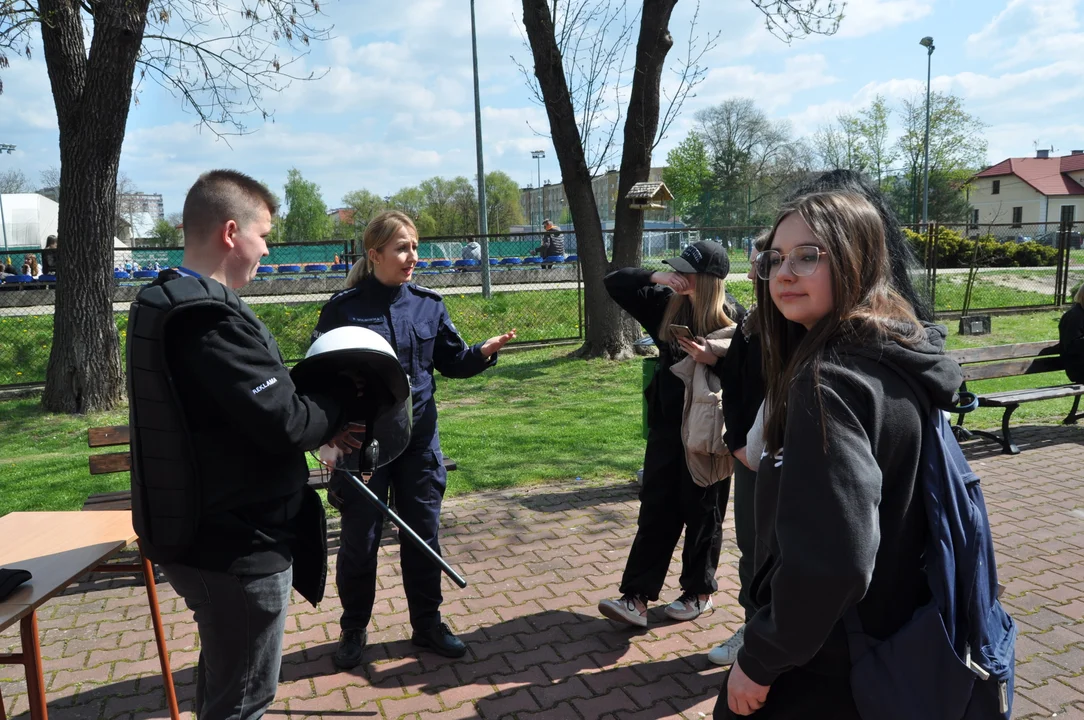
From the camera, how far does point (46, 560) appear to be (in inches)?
103

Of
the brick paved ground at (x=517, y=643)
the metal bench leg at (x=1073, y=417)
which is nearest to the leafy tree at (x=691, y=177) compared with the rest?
the metal bench leg at (x=1073, y=417)

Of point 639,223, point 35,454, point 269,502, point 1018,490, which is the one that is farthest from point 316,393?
point 639,223

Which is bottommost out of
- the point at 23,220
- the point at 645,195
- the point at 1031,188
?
the point at 645,195

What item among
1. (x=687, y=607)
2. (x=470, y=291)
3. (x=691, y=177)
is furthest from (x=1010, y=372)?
(x=691, y=177)

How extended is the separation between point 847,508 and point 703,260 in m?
2.36

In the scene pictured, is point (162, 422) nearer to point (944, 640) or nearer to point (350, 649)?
point (944, 640)

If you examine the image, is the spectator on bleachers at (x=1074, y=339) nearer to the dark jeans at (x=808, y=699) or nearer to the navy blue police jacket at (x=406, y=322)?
the navy blue police jacket at (x=406, y=322)

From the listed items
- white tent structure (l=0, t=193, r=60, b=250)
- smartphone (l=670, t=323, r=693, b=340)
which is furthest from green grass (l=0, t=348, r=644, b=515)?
white tent structure (l=0, t=193, r=60, b=250)

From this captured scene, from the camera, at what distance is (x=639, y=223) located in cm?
1177

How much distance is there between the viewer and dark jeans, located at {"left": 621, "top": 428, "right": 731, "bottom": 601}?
3816 millimetres

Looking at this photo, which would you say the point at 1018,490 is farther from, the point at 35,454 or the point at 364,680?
the point at 35,454

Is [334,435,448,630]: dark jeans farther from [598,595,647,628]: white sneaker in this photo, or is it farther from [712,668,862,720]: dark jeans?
[712,668,862,720]: dark jeans

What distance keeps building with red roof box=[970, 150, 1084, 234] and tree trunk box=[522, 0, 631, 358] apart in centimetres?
6988

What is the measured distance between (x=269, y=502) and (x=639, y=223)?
10080 millimetres
